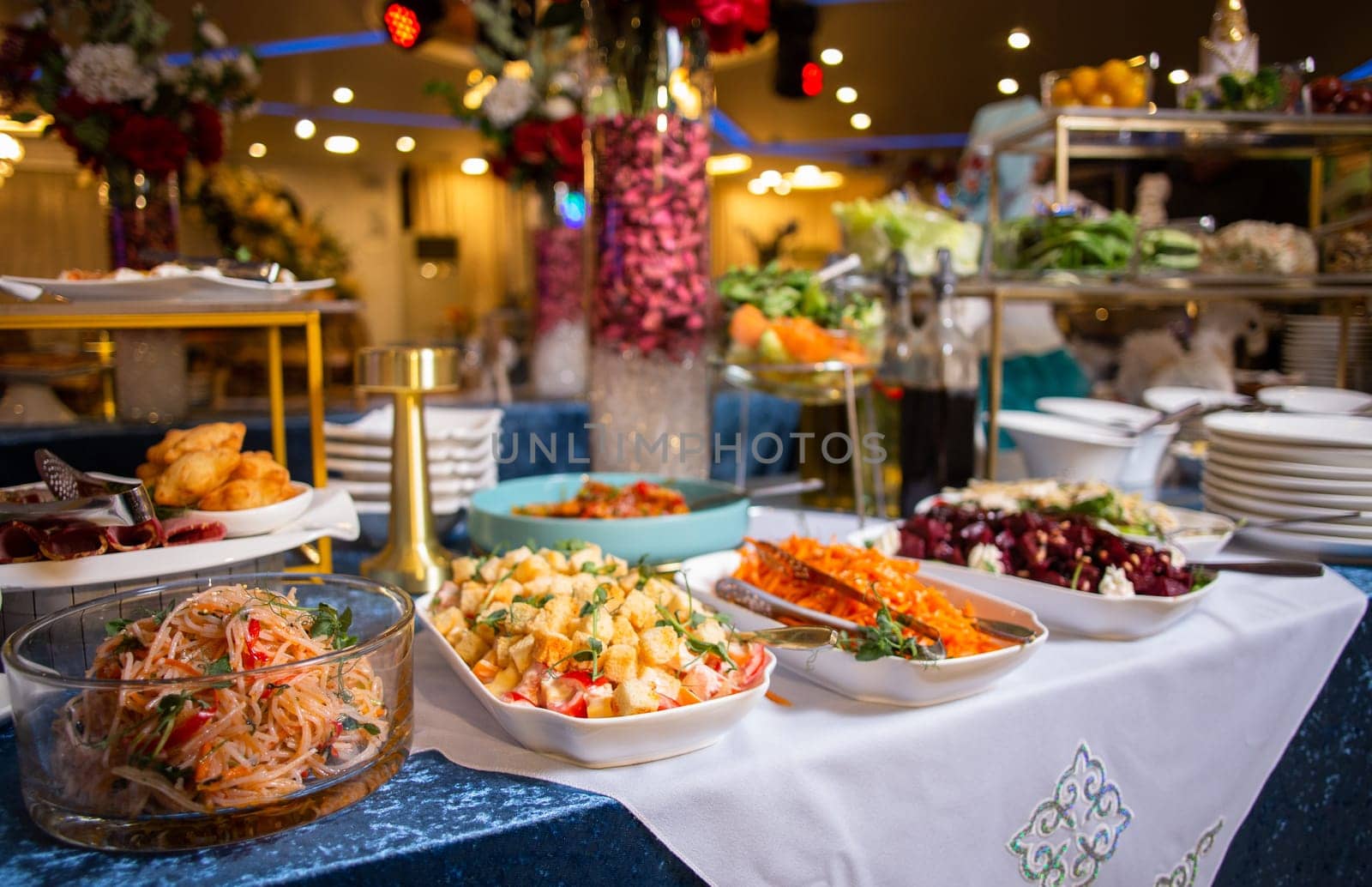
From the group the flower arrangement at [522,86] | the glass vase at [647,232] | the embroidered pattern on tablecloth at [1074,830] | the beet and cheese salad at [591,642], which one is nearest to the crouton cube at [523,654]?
the beet and cheese salad at [591,642]

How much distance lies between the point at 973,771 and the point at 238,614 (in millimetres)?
596

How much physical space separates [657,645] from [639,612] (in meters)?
0.06

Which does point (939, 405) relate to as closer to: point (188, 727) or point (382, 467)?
point (382, 467)

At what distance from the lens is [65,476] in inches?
32.7

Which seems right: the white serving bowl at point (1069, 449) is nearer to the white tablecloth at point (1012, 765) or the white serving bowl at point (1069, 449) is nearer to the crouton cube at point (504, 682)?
the white tablecloth at point (1012, 765)

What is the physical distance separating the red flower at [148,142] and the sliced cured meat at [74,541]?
1527 mm

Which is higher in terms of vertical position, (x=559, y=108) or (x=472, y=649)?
(x=559, y=108)

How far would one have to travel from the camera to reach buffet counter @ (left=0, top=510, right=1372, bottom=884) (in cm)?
61

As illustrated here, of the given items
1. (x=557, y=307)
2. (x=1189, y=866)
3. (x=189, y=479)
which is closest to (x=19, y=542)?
(x=189, y=479)

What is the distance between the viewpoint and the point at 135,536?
0.84 metres

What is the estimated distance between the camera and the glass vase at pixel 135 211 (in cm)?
210

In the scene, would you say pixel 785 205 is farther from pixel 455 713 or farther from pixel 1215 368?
pixel 455 713

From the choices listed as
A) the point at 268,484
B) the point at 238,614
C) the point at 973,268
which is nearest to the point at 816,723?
the point at 238,614

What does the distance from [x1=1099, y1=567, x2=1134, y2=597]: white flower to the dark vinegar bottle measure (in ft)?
1.98
